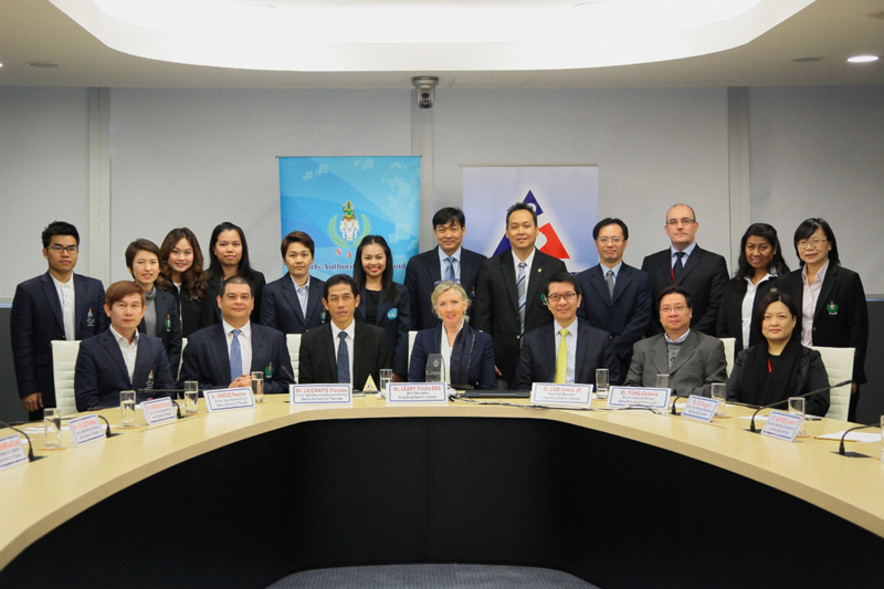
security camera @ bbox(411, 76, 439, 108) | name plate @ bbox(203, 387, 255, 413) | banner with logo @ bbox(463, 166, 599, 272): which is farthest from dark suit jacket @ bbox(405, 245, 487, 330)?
name plate @ bbox(203, 387, 255, 413)

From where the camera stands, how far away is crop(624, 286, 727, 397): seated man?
4.02 meters

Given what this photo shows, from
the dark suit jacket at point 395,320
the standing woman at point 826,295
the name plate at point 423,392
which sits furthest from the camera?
the dark suit jacket at point 395,320

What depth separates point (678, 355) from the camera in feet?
13.4

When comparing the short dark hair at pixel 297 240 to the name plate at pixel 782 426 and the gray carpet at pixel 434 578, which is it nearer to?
the gray carpet at pixel 434 578

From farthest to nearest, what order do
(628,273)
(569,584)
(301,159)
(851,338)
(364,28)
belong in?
1. (301,159)
2. (364,28)
3. (628,273)
4. (851,338)
5. (569,584)

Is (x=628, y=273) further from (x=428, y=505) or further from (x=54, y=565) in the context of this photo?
(x=54, y=565)

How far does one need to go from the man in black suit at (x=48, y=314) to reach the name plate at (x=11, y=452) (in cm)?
251

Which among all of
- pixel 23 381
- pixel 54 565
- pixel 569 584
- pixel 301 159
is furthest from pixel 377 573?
pixel 301 159

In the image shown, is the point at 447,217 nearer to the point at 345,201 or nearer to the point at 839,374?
the point at 345,201

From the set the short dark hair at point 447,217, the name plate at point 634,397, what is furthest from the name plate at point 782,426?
the short dark hair at point 447,217

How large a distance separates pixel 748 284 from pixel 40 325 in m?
Answer: 3.92

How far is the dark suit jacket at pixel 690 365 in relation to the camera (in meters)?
4.02

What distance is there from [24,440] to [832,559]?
2.27m

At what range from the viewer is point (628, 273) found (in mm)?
5000
